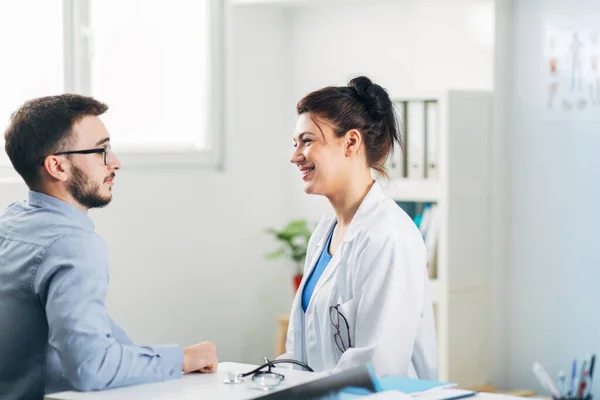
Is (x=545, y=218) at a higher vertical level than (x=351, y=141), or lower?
lower

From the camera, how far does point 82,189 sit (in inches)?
81.8

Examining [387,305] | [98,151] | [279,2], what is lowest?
[387,305]

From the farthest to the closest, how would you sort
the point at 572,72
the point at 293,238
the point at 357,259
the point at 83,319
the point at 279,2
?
the point at 279,2 < the point at 293,238 < the point at 572,72 < the point at 357,259 < the point at 83,319

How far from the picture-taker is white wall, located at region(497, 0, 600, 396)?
3.89m

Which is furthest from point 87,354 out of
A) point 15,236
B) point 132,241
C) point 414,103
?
point 414,103

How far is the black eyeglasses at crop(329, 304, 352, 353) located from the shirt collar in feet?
2.20

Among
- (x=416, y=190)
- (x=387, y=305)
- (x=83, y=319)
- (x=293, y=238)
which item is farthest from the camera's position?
(x=293, y=238)

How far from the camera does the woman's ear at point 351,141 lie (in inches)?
101

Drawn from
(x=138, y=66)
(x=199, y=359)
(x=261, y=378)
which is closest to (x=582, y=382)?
(x=261, y=378)

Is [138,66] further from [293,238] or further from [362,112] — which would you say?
[362,112]

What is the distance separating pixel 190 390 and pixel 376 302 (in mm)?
566

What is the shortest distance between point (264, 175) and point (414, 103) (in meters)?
1.00

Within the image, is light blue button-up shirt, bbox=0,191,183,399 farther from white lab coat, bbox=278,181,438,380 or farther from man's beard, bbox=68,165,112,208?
white lab coat, bbox=278,181,438,380

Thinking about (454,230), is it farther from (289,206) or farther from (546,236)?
(289,206)
